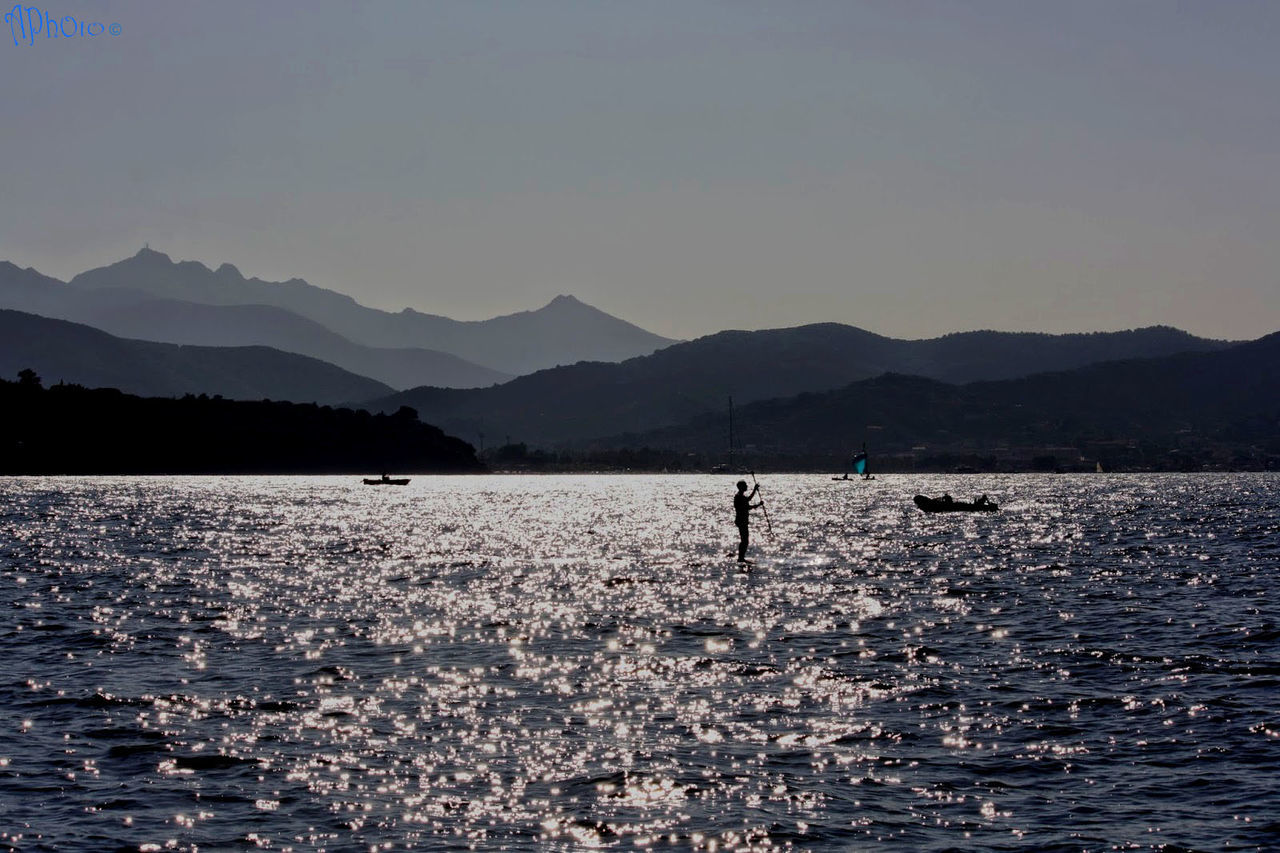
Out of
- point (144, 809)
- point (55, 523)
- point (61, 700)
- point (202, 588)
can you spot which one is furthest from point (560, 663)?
point (55, 523)

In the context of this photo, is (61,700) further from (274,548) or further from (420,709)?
(274,548)

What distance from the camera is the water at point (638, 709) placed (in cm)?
1848

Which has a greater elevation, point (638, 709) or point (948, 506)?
point (948, 506)

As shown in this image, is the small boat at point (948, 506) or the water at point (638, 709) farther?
the small boat at point (948, 506)

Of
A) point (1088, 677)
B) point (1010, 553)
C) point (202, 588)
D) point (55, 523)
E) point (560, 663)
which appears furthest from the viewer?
point (55, 523)

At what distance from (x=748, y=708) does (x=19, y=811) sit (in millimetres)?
13932

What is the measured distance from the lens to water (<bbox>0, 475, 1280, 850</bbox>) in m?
18.5

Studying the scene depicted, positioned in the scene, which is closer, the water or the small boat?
the water

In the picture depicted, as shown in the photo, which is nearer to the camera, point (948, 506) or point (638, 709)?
point (638, 709)

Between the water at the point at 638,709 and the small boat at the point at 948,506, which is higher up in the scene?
the small boat at the point at 948,506

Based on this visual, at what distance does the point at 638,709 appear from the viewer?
26453 mm

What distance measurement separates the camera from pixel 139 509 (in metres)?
136

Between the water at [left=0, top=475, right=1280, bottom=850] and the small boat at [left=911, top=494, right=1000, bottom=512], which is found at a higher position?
the small boat at [left=911, top=494, right=1000, bottom=512]

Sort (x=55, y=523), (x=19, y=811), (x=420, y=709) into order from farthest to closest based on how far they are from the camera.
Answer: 1. (x=55, y=523)
2. (x=420, y=709)
3. (x=19, y=811)
